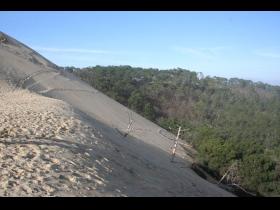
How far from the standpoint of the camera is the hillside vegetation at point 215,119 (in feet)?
80.4

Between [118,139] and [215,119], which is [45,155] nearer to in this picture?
[118,139]

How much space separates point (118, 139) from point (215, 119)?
4209 centimetres

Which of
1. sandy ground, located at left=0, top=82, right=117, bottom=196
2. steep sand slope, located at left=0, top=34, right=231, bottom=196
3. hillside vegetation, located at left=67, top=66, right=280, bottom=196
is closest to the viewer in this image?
sandy ground, located at left=0, top=82, right=117, bottom=196

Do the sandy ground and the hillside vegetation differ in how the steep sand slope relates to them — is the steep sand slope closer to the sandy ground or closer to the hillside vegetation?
the sandy ground

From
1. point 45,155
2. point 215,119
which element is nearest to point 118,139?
point 45,155

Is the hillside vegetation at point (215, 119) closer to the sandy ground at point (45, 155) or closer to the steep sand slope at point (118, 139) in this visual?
the steep sand slope at point (118, 139)

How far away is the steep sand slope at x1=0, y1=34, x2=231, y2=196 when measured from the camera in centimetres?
1209

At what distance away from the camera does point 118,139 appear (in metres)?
20.2

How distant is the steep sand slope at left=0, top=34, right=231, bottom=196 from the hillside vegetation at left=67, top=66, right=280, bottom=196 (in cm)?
274

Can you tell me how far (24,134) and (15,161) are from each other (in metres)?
3.21

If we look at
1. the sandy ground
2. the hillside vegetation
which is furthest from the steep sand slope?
the hillside vegetation

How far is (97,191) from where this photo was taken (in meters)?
8.88
